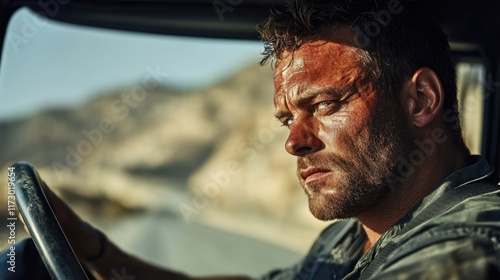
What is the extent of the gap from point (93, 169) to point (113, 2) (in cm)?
2324

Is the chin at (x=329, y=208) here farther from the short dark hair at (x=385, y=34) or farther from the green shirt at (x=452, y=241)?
the short dark hair at (x=385, y=34)

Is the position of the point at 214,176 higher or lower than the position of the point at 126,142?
lower

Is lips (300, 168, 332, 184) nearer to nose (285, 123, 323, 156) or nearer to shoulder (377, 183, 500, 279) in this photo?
nose (285, 123, 323, 156)

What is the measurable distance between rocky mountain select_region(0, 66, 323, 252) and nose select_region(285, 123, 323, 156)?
49.0 ft

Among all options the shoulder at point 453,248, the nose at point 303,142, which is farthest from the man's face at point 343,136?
the shoulder at point 453,248

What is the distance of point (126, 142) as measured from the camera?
2681 centimetres

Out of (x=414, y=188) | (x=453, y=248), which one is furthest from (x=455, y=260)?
(x=414, y=188)

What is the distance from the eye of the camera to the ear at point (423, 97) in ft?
5.20

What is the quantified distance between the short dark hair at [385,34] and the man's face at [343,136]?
0.05 meters

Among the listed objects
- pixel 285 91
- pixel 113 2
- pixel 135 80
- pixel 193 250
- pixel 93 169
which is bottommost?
pixel 193 250

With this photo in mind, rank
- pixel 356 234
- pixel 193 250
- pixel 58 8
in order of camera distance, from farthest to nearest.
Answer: pixel 193 250
pixel 356 234
pixel 58 8

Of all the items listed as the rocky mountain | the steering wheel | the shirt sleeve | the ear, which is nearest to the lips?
the ear

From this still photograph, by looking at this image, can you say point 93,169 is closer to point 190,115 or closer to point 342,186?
point 190,115

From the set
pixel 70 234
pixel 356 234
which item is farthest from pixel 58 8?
pixel 356 234
